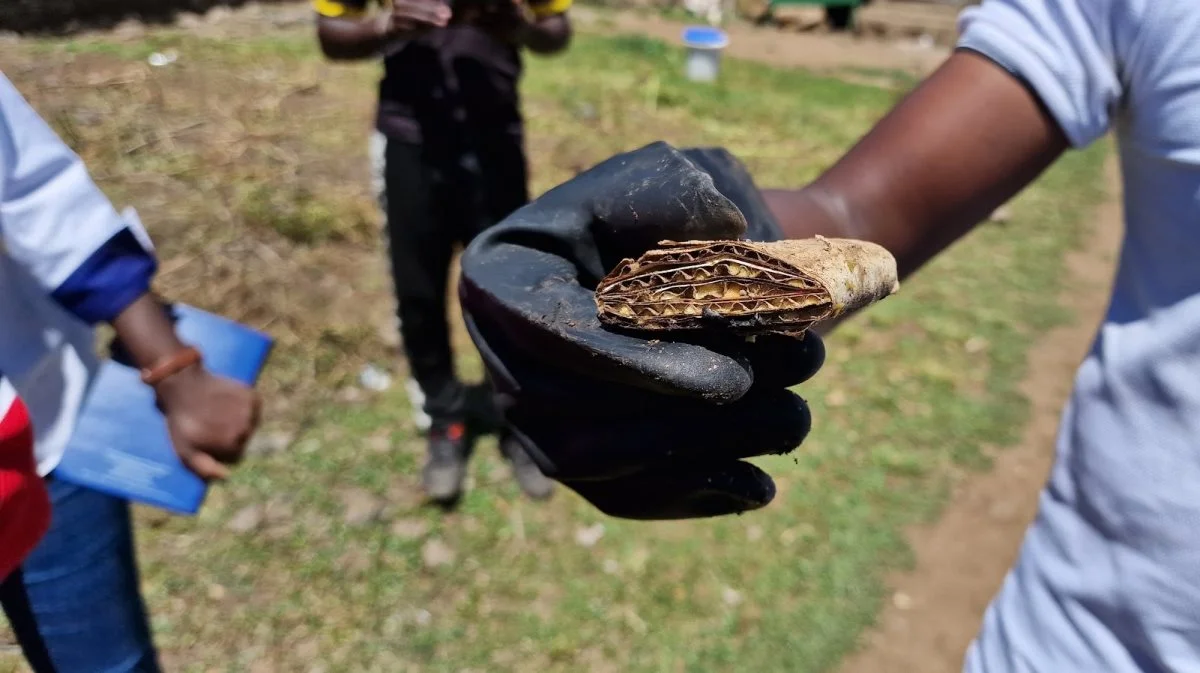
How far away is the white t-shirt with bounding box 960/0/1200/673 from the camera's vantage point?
1058mm

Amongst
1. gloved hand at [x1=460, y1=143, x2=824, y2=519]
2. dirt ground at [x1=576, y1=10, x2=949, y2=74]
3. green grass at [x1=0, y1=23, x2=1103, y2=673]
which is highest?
gloved hand at [x1=460, y1=143, x2=824, y2=519]

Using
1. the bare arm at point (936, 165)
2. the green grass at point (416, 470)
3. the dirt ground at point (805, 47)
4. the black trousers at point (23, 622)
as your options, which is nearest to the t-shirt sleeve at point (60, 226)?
the black trousers at point (23, 622)

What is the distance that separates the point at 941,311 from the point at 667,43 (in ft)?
21.2

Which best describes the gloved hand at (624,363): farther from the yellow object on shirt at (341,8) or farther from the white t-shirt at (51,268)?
the yellow object on shirt at (341,8)

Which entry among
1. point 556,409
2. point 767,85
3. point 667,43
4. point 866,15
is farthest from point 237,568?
point 866,15

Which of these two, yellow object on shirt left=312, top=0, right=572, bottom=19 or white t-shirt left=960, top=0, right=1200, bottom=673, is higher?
white t-shirt left=960, top=0, right=1200, bottom=673

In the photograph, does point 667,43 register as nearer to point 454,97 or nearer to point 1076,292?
point 1076,292

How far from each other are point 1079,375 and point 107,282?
1.63 meters

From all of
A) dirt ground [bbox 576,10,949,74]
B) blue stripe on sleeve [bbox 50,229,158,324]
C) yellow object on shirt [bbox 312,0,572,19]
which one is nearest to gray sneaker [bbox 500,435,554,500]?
yellow object on shirt [bbox 312,0,572,19]

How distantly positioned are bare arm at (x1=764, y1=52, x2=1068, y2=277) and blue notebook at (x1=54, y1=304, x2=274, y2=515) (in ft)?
4.03

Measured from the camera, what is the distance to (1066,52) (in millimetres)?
1163

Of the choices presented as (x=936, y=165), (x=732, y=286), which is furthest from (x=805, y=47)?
(x=732, y=286)

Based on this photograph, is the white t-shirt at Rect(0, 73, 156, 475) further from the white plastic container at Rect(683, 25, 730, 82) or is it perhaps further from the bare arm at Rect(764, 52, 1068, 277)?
the white plastic container at Rect(683, 25, 730, 82)

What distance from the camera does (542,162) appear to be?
19.7ft
